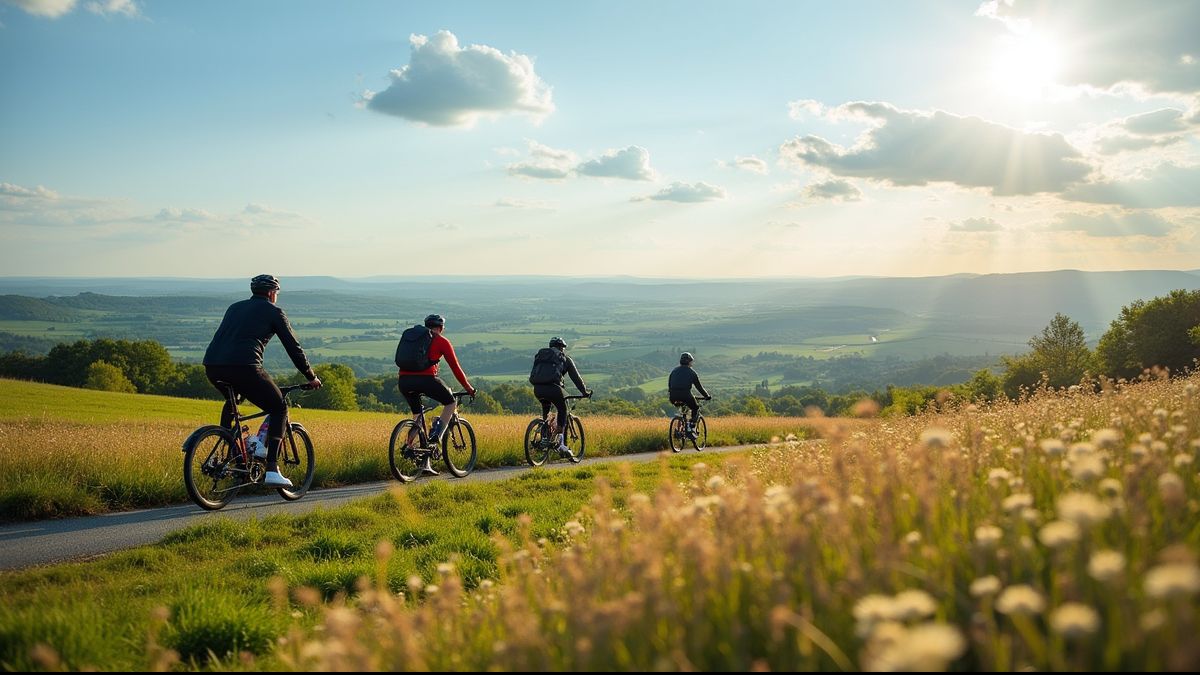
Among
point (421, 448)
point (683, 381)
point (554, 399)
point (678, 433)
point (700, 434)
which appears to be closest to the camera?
point (421, 448)

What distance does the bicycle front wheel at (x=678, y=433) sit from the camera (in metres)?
23.0

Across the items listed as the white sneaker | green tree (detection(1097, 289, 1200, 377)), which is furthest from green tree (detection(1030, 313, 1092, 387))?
the white sneaker

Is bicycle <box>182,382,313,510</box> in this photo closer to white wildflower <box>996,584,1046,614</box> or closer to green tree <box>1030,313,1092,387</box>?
white wildflower <box>996,584,1046,614</box>

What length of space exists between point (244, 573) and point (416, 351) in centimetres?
675

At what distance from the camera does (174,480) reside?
11516mm

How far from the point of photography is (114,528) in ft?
30.9

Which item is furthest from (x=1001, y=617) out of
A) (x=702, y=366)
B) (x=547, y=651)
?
(x=702, y=366)

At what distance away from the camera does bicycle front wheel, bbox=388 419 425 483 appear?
13988 mm

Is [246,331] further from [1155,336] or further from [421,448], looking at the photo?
[1155,336]

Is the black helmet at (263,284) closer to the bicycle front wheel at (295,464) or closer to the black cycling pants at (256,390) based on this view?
the black cycling pants at (256,390)

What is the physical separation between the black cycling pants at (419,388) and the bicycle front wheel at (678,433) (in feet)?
33.7

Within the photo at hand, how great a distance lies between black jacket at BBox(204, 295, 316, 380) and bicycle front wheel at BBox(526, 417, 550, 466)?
7.90 meters

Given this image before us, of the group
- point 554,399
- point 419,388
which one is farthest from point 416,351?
point 554,399

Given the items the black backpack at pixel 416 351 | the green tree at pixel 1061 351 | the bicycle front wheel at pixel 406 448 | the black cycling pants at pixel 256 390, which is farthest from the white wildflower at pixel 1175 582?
the green tree at pixel 1061 351
